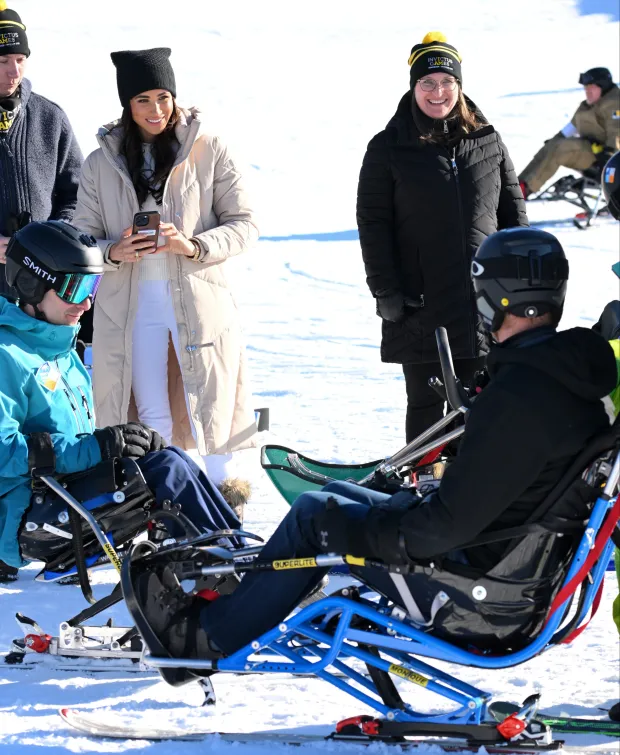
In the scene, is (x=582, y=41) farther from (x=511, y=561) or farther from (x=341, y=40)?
(x=511, y=561)

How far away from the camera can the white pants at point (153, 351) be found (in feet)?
16.7

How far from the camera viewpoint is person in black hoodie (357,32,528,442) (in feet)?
16.5

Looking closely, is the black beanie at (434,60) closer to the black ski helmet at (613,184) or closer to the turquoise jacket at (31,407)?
the black ski helmet at (613,184)

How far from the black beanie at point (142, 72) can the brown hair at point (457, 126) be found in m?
1.08

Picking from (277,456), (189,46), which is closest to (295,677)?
(277,456)

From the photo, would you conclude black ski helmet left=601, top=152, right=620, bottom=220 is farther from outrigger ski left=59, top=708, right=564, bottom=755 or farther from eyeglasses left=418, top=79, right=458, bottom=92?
outrigger ski left=59, top=708, right=564, bottom=755

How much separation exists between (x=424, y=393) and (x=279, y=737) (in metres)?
2.20

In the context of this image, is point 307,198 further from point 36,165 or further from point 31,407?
point 31,407

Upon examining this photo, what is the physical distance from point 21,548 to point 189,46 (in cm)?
2068

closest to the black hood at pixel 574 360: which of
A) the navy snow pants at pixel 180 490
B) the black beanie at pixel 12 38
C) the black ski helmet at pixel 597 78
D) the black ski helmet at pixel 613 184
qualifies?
the black ski helmet at pixel 613 184

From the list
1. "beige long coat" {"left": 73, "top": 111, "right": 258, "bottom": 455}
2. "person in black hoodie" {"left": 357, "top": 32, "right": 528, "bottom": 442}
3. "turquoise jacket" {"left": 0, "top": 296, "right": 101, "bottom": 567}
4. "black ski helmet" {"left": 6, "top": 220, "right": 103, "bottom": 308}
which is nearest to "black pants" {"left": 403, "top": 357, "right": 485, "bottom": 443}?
"person in black hoodie" {"left": 357, "top": 32, "right": 528, "bottom": 442}

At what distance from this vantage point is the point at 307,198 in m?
15.4

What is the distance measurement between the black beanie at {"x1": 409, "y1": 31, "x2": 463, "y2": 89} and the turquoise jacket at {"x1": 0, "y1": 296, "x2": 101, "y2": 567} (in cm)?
189

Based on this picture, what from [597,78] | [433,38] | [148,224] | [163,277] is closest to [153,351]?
[163,277]
